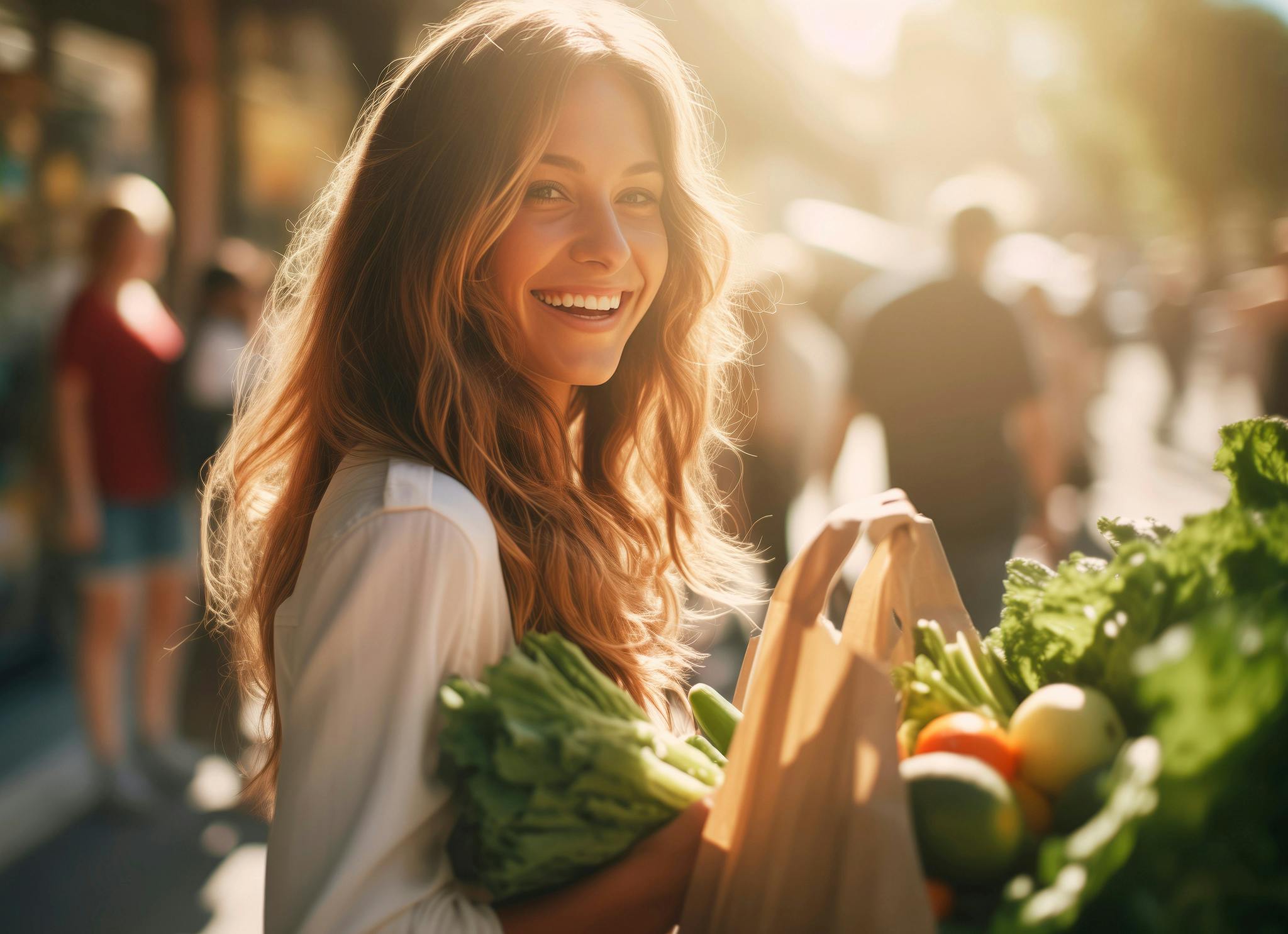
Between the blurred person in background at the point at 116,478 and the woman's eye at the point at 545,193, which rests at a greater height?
the woman's eye at the point at 545,193

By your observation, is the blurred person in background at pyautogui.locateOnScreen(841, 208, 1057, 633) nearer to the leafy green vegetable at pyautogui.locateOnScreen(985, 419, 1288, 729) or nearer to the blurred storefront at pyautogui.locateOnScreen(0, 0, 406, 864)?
the blurred storefront at pyautogui.locateOnScreen(0, 0, 406, 864)

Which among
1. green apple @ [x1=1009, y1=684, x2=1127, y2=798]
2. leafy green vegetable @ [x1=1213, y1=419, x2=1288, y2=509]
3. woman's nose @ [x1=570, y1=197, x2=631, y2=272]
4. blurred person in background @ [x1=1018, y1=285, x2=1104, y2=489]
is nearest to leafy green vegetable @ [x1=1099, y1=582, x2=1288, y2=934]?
green apple @ [x1=1009, y1=684, x2=1127, y2=798]

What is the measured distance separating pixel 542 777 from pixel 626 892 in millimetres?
196

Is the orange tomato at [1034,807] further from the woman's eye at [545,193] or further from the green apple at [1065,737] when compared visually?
the woman's eye at [545,193]

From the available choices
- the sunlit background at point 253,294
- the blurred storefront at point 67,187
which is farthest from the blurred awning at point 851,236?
the blurred storefront at point 67,187

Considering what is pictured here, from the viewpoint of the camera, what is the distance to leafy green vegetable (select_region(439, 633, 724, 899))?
1.08 meters

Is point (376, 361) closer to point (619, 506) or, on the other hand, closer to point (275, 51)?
point (619, 506)

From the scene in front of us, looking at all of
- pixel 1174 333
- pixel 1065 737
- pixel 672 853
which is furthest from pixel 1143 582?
pixel 1174 333

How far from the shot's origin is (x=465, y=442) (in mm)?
1504

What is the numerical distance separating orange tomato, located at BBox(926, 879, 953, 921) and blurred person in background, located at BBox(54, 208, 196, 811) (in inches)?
166

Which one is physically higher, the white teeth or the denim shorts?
the white teeth

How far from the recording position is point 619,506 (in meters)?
2.03

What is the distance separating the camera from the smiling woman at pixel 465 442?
3.83ft

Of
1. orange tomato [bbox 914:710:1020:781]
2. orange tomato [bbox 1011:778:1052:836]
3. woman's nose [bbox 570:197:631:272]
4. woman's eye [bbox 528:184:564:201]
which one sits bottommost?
orange tomato [bbox 1011:778:1052:836]
